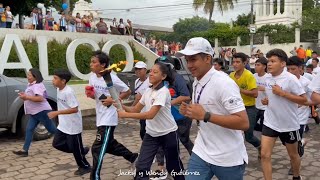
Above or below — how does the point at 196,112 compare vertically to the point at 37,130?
above

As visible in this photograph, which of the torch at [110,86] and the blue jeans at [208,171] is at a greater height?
the torch at [110,86]

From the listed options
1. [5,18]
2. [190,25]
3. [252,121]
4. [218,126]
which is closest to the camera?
[218,126]

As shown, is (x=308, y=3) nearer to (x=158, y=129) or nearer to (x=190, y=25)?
(x=190, y=25)

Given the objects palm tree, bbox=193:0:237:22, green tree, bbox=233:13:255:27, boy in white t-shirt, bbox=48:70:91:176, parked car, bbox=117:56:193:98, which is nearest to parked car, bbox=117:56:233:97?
parked car, bbox=117:56:193:98

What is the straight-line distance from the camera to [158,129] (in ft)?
14.0

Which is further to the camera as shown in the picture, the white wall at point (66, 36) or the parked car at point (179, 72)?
the white wall at point (66, 36)

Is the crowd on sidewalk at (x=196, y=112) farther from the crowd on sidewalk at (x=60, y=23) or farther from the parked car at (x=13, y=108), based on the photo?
the crowd on sidewalk at (x=60, y=23)

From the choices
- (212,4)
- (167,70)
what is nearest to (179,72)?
(167,70)

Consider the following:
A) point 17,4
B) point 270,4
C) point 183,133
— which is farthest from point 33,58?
point 270,4

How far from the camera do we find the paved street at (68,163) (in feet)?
18.0

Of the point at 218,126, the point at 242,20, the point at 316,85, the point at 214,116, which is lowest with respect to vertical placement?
the point at 218,126

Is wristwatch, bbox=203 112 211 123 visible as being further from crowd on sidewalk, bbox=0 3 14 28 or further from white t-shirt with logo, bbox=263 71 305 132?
crowd on sidewalk, bbox=0 3 14 28

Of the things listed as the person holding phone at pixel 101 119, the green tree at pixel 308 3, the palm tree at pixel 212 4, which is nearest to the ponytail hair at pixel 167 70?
the person holding phone at pixel 101 119

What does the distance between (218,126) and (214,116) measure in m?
0.22
